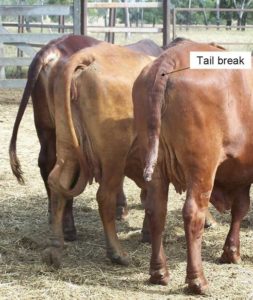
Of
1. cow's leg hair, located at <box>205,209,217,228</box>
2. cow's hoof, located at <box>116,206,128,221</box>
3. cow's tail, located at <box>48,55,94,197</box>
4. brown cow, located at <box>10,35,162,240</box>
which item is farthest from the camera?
cow's hoof, located at <box>116,206,128,221</box>

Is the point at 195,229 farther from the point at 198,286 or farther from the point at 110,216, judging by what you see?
the point at 110,216

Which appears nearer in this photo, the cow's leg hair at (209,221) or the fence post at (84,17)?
the cow's leg hair at (209,221)

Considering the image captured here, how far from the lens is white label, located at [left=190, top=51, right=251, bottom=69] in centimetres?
411

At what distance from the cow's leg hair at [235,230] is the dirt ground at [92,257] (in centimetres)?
9

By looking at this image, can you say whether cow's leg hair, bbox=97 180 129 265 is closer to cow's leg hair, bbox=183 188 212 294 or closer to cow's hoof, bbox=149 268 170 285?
cow's hoof, bbox=149 268 170 285

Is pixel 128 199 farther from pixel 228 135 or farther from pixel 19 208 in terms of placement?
pixel 228 135

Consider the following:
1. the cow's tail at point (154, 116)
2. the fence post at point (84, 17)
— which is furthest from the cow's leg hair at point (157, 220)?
the fence post at point (84, 17)

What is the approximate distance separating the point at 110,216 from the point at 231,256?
3.21 ft

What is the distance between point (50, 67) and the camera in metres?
5.26

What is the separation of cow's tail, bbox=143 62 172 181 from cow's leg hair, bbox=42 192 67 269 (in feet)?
3.68

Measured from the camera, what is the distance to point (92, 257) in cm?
500

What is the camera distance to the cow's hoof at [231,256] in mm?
4754

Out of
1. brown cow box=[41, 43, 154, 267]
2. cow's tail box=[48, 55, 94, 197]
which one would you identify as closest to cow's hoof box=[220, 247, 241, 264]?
brown cow box=[41, 43, 154, 267]

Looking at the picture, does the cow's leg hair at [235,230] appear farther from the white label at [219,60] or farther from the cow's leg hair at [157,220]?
the white label at [219,60]
